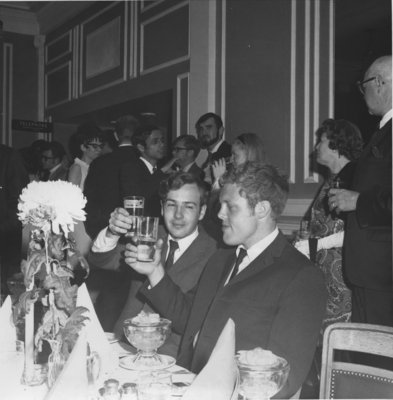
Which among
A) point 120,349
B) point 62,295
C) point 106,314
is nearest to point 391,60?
point 120,349

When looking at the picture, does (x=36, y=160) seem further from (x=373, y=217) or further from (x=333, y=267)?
(x=373, y=217)

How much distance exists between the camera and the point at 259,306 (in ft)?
5.16

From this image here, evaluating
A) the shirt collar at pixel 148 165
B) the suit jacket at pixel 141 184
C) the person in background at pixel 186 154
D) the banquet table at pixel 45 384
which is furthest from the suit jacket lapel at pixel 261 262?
the person in background at pixel 186 154

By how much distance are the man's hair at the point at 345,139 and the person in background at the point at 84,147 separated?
1705 millimetres

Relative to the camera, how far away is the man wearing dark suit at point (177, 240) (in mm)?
2084

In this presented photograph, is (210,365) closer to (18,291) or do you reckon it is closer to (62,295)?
(62,295)

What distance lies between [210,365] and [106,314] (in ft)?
7.00

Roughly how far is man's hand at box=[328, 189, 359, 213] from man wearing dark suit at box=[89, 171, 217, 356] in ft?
1.57

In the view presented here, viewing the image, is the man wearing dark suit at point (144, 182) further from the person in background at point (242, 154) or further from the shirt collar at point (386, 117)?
the shirt collar at point (386, 117)

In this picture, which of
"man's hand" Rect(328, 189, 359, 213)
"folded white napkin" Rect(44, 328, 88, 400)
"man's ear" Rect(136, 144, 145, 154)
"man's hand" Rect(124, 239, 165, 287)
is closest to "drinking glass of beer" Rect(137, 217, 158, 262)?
"man's hand" Rect(124, 239, 165, 287)

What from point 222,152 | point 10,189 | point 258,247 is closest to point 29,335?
point 258,247

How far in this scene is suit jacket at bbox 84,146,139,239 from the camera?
3.29 m

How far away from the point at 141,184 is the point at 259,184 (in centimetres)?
154

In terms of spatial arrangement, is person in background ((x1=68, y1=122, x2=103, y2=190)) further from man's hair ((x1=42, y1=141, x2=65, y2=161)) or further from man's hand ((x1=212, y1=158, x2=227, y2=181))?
man's hand ((x1=212, y1=158, x2=227, y2=181))
